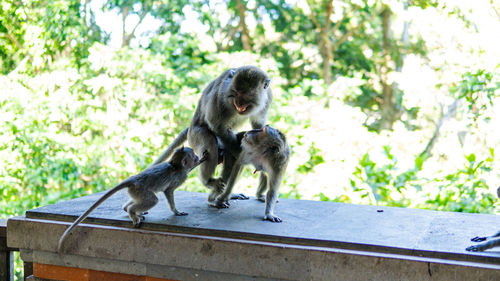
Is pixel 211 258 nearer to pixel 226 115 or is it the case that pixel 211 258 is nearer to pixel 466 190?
pixel 226 115

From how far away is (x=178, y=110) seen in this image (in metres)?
7.88

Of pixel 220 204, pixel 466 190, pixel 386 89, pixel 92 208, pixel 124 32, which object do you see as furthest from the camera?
pixel 386 89

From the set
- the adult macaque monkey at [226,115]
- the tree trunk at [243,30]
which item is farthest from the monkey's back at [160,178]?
the tree trunk at [243,30]

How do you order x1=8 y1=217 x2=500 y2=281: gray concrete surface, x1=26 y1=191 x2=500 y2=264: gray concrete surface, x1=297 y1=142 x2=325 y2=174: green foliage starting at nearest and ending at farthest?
x1=8 y1=217 x2=500 y2=281: gray concrete surface < x1=26 y1=191 x2=500 y2=264: gray concrete surface < x1=297 y1=142 x2=325 y2=174: green foliage

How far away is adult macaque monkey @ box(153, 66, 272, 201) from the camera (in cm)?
348

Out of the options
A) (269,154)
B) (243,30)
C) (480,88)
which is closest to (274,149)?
(269,154)

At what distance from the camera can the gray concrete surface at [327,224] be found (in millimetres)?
2775

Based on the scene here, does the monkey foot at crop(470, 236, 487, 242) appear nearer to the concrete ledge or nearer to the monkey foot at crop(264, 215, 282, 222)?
the concrete ledge

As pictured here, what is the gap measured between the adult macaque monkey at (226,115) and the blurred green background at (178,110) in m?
2.07

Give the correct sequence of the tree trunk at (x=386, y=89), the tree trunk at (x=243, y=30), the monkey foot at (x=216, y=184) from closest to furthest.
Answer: the monkey foot at (x=216, y=184), the tree trunk at (x=243, y=30), the tree trunk at (x=386, y=89)

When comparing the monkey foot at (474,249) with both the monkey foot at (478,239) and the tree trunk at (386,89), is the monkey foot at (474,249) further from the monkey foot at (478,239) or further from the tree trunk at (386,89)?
the tree trunk at (386,89)

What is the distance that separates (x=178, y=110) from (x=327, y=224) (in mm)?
4988

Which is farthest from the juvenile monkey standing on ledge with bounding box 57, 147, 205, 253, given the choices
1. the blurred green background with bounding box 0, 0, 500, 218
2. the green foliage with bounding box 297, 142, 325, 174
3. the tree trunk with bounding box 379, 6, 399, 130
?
the tree trunk with bounding box 379, 6, 399, 130

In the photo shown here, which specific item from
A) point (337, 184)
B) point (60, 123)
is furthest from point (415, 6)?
point (60, 123)
